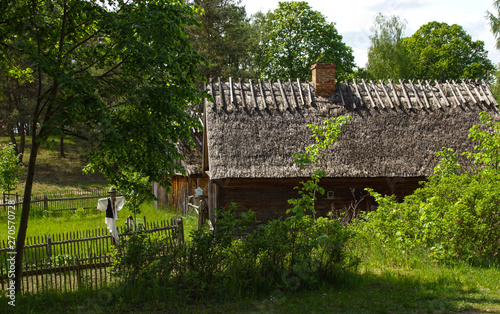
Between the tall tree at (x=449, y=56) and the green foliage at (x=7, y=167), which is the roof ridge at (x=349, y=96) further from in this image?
the tall tree at (x=449, y=56)

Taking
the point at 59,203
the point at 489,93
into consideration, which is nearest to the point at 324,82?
the point at 489,93

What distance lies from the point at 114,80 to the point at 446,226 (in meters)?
6.05

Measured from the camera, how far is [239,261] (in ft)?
19.7

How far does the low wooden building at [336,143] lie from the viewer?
1124cm

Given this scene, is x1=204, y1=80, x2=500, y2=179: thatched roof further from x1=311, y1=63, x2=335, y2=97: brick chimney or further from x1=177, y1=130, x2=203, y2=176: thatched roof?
x1=177, y1=130, x2=203, y2=176: thatched roof

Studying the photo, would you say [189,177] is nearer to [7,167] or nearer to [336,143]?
[336,143]

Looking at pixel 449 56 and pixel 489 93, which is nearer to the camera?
pixel 489 93

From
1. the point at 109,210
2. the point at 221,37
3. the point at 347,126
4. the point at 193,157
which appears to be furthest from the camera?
the point at 221,37

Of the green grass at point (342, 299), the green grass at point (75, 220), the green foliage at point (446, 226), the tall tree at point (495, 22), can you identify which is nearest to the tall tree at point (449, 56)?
the tall tree at point (495, 22)

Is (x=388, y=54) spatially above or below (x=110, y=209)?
above

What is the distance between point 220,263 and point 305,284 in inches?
53.2

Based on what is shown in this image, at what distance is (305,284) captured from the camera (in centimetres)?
605

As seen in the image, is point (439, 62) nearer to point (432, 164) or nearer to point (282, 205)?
point (432, 164)

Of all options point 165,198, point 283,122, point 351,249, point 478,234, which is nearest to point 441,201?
point 478,234
